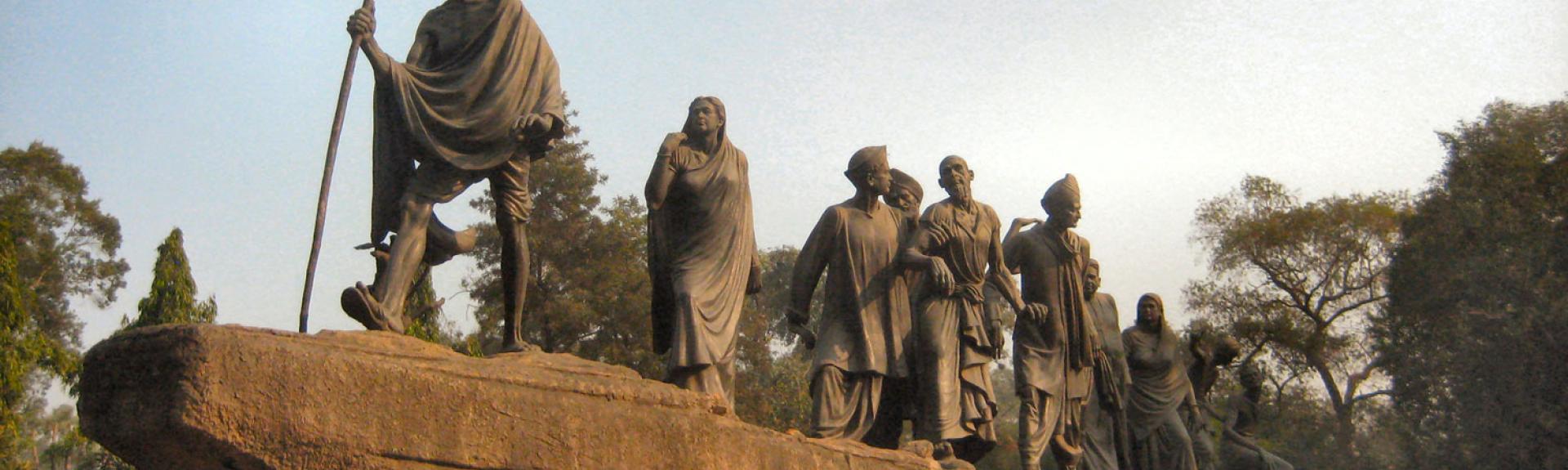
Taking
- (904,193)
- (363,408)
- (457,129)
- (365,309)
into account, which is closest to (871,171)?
(904,193)

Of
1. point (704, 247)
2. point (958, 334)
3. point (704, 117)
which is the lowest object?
point (958, 334)

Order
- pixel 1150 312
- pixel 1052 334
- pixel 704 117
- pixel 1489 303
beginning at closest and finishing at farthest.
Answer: pixel 704 117 < pixel 1052 334 < pixel 1150 312 < pixel 1489 303

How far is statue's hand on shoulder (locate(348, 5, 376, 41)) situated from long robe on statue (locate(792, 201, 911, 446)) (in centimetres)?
313

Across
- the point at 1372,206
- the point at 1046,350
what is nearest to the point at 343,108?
the point at 1046,350

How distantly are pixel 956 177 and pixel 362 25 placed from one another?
4.00 m

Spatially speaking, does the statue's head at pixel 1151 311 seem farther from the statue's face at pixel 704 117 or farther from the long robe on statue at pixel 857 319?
the statue's face at pixel 704 117

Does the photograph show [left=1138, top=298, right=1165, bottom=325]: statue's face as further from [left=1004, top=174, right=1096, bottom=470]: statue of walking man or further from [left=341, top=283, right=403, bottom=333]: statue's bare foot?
[left=341, top=283, right=403, bottom=333]: statue's bare foot

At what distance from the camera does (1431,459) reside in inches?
915

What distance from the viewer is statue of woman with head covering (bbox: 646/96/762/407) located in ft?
23.6

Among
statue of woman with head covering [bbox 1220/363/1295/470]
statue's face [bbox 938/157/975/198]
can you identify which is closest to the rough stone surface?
statue's face [bbox 938/157/975/198]

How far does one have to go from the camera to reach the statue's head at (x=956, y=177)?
355 inches

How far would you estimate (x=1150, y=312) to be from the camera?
458 inches

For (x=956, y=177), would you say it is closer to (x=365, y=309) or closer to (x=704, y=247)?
(x=704, y=247)

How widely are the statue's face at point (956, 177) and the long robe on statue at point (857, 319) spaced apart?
1.44ft
